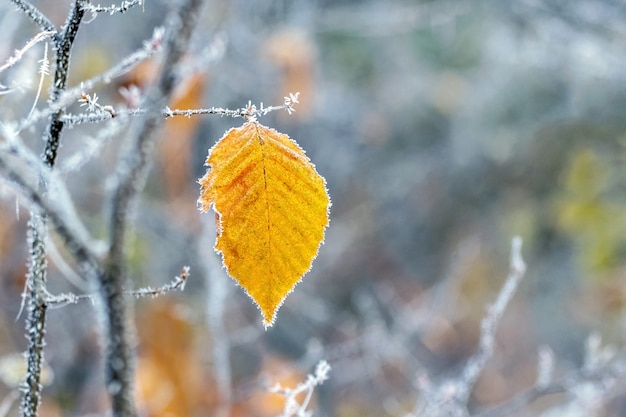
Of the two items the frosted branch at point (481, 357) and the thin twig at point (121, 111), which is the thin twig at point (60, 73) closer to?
the thin twig at point (121, 111)

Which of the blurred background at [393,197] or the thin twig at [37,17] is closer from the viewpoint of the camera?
the thin twig at [37,17]

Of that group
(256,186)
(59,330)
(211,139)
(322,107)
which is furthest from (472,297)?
(256,186)

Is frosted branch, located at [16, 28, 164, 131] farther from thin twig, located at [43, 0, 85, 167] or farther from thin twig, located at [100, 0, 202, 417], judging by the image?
thin twig, located at [100, 0, 202, 417]

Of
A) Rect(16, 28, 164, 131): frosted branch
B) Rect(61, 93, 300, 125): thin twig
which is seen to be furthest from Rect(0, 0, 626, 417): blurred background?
Rect(61, 93, 300, 125): thin twig

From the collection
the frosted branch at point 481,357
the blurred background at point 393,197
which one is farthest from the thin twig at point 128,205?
the blurred background at point 393,197

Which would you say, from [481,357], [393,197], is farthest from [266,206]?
[393,197]

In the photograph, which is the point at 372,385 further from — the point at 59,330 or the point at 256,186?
the point at 256,186
